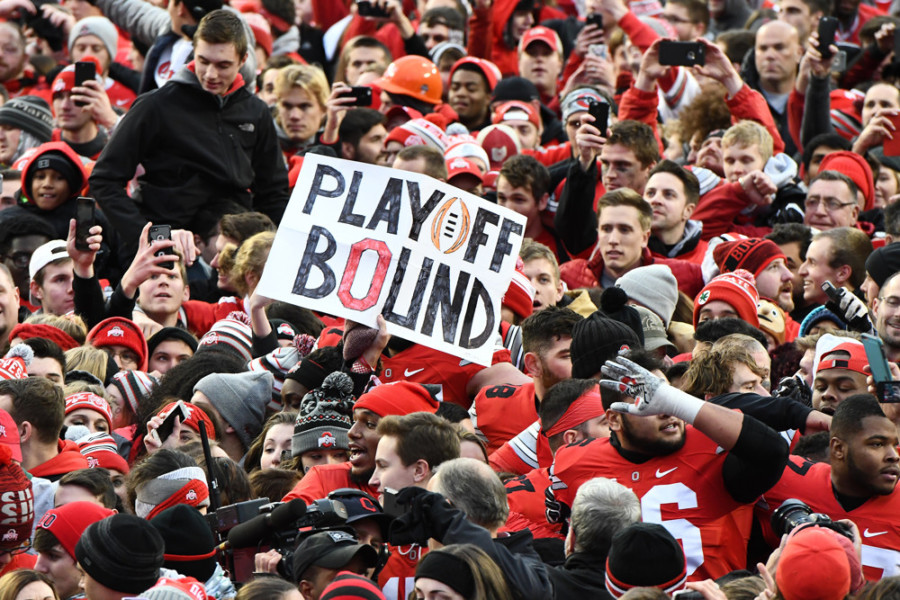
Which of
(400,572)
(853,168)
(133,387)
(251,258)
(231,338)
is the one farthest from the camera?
(853,168)

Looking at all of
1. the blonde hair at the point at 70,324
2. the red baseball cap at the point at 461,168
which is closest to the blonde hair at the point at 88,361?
the blonde hair at the point at 70,324

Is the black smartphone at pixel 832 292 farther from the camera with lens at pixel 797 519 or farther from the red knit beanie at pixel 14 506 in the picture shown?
the red knit beanie at pixel 14 506

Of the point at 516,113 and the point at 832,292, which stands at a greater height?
the point at 832,292

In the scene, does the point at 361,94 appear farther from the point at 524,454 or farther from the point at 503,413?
the point at 524,454

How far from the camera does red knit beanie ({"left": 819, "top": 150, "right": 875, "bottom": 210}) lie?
10.9 m

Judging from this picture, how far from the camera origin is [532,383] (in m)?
8.02

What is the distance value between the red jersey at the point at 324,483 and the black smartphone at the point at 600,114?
12.5 ft

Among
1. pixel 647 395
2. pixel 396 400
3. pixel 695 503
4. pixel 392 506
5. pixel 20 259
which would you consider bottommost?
pixel 20 259

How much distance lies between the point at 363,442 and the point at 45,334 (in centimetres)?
259

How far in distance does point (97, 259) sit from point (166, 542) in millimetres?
4625

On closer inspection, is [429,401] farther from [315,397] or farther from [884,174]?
[884,174]

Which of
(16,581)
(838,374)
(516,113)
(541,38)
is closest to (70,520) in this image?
(16,581)

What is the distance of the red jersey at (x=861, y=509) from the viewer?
608cm

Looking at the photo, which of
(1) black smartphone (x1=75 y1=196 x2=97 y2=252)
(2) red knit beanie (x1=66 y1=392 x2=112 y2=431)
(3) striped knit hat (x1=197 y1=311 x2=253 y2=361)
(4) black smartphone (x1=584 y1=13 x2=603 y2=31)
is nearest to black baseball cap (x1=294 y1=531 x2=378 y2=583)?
(2) red knit beanie (x1=66 y1=392 x2=112 y2=431)
